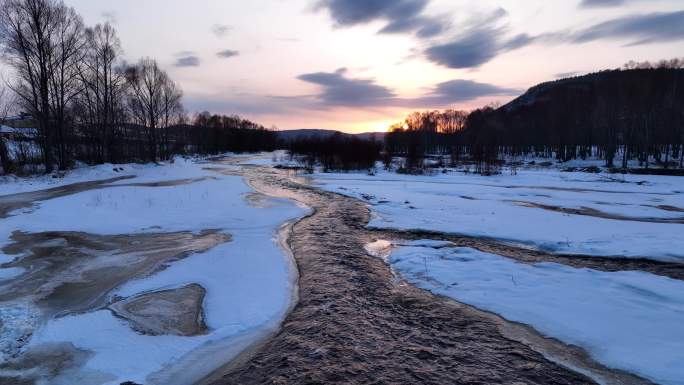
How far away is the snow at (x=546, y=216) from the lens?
10.1 m

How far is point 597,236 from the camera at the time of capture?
11.0 meters

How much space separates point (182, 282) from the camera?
7.36 m

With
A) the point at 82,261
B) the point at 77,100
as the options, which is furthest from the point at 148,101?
the point at 82,261

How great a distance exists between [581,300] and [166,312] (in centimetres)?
686

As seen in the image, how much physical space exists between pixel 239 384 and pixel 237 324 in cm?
150

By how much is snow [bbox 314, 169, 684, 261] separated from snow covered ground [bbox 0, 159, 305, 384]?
525 cm

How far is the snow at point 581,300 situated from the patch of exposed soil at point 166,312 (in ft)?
13.6

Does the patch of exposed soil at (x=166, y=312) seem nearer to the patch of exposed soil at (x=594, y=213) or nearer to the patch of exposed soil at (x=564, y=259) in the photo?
the patch of exposed soil at (x=564, y=259)

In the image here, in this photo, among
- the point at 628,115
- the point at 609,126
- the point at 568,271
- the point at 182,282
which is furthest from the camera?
the point at 628,115

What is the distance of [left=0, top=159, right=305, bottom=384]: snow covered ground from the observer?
4648 mm

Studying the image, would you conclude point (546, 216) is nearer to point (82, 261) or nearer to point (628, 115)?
point (82, 261)

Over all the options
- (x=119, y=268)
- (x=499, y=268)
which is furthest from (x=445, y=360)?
(x=119, y=268)

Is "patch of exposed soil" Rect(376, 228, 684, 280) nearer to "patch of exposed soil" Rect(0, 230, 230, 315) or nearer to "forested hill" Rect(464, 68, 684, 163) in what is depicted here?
"patch of exposed soil" Rect(0, 230, 230, 315)

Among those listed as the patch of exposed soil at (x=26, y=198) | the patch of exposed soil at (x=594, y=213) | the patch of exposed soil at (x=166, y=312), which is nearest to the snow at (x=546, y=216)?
the patch of exposed soil at (x=594, y=213)
